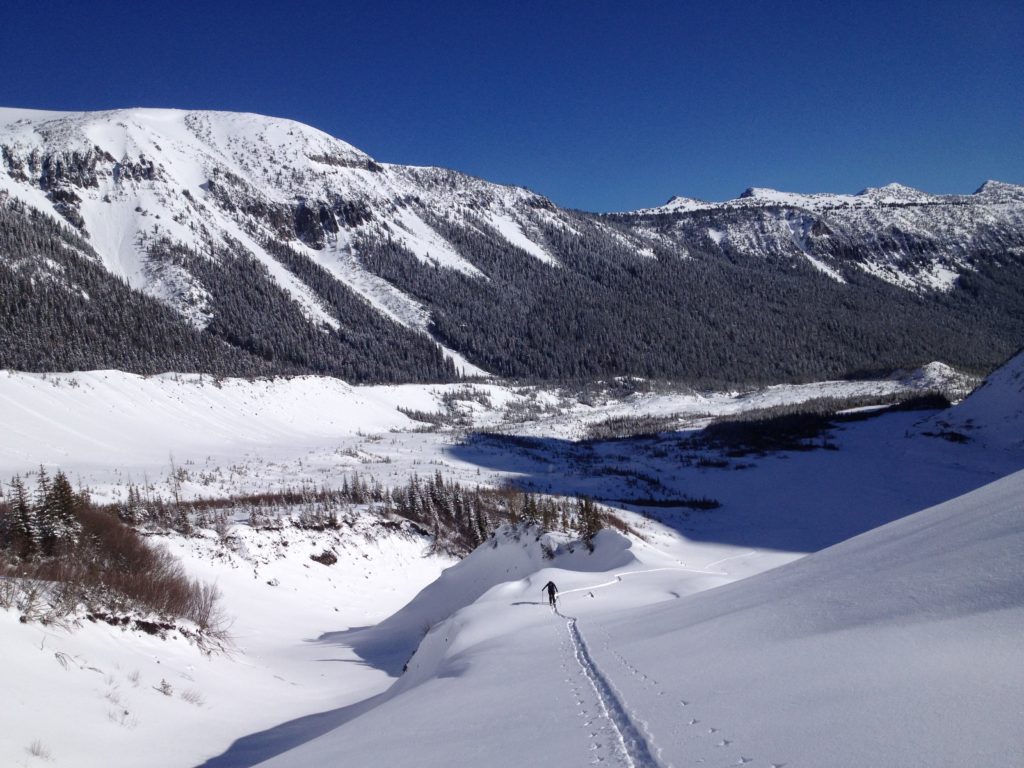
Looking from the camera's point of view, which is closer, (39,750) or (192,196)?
(39,750)

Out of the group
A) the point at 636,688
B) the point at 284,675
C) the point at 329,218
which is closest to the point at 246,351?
the point at 329,218

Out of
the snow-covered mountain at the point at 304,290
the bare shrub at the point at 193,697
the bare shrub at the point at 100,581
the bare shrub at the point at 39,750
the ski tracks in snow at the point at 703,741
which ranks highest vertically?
the snow-covered mountain at the point at 304,290

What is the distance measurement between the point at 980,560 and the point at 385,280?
6894 inches

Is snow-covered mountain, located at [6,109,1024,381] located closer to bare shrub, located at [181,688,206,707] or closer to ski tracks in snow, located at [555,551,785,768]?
bare shrub, located at [181,688,206,707]

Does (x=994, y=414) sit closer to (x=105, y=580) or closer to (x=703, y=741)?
(x=703, y=741)

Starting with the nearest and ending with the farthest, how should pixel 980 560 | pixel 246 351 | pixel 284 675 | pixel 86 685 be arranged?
pixel 980 560 → pixel 86 685 → pixel 284 675 → pixel 246 351

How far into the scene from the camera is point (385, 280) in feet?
569

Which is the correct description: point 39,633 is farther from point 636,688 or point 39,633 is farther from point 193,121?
point 193,121

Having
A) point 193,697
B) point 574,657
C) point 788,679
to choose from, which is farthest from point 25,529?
point 788,679

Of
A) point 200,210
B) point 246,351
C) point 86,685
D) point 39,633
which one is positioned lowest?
point 86,685

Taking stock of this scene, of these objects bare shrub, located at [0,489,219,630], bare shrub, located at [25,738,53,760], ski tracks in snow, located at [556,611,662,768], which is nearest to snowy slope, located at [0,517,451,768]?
bare shrub, located at [25,738,53,760]

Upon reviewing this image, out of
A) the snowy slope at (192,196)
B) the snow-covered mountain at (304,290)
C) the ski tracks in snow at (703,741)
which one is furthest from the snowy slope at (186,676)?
the snowy slope at (192,196)

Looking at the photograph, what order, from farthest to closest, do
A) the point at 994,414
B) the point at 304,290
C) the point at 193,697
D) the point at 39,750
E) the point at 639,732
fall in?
the point at 304,290, the point at 994,414, the point at 193,697, the point at 39,750, the point at 639,732

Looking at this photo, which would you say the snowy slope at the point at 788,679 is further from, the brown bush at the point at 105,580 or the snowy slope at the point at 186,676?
the brown bush at the point at 105,580
